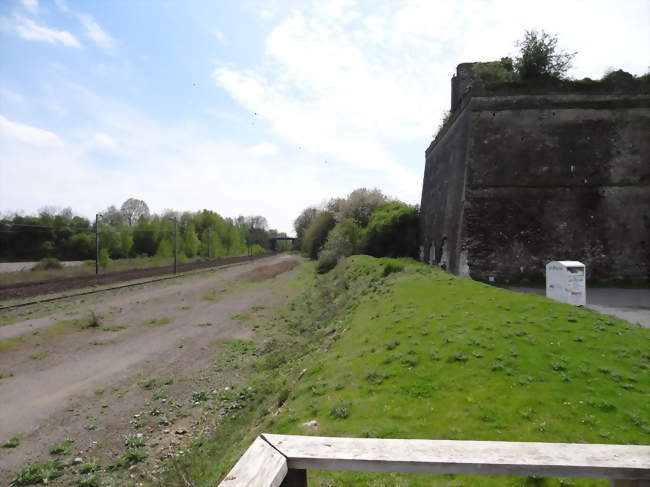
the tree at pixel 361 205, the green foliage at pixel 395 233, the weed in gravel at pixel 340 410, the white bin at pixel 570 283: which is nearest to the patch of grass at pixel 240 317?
the white bin at pixel 570 283

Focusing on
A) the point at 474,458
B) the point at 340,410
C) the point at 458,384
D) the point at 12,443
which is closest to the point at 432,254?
the point at 458,384

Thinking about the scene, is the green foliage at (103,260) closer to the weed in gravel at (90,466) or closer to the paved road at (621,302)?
the weed in gravel at (90,466)

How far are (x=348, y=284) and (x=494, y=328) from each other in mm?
13311

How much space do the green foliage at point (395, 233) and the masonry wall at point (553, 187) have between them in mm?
10386

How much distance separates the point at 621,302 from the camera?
41.1ft

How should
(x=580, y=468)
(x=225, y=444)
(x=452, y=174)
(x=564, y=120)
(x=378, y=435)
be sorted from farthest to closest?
(x=452, y=174)
(x=564, y=120)
(x=225, y=444)
(x=378, y=435)
(x=580, y=468)

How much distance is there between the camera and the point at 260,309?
20656 mm

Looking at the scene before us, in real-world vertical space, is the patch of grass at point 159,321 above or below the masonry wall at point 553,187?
below

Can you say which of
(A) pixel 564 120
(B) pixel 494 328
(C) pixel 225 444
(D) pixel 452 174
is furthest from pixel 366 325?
(A) pixel 564 120

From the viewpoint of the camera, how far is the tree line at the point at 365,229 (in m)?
29.1

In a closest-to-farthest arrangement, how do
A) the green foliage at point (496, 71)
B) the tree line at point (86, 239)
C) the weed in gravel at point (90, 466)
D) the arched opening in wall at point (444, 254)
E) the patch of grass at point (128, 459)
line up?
the weed in gravel at point (90, 466) < the patch of grass at point (128, 459) < the green foliage at point (496, 71) < the arched opening in wall at point (444, 254) < the tree line at point (86, 239)

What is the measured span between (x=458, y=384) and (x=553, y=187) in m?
14.8

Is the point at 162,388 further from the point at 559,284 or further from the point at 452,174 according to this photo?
the point at 452,174

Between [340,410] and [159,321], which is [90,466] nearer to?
[340,410]
